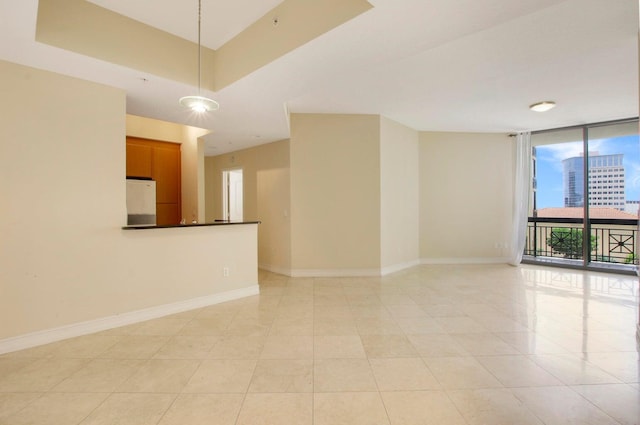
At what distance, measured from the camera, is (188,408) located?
5.95ft

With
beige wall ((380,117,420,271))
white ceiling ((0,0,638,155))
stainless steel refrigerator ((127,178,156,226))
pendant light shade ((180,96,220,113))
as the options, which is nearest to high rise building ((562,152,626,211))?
white ceiling ((0,0,638,155))

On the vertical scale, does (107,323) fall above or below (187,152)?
below

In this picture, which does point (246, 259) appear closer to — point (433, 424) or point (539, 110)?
point (433, 424)

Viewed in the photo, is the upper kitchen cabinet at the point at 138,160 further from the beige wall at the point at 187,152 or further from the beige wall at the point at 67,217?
the beige wall at the point at 67,217

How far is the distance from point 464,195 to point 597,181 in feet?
7.87

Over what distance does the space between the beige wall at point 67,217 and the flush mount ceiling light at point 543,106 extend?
19.2ft

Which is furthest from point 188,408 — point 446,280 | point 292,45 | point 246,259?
point 446,280

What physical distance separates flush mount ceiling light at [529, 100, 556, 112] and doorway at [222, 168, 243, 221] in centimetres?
607

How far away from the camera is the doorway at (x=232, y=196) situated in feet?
23.2

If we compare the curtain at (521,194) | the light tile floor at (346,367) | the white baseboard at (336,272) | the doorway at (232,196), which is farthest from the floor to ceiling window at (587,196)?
the doorway at (232,196)

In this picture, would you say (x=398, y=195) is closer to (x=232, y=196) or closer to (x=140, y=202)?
(x=232, y=196)

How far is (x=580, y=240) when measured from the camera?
6.10 metres

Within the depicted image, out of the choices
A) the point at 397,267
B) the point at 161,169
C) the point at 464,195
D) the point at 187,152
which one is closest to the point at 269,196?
the point at 187,152

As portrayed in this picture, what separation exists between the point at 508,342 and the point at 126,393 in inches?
128
